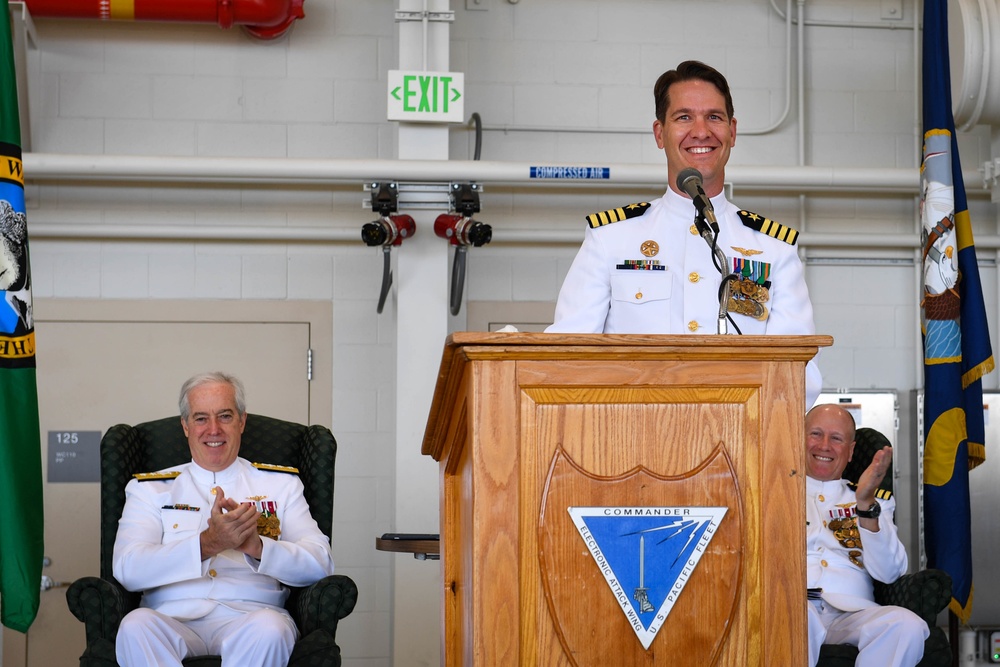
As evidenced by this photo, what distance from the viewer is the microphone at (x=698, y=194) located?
2104 millimetres

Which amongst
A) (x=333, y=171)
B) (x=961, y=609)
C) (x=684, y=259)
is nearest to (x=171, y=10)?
(x=333, y=171)

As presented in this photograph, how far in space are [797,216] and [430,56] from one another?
1.79m

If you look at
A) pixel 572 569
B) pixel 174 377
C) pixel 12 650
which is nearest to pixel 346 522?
pixel 174 377

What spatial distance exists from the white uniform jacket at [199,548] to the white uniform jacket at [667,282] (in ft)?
4.70

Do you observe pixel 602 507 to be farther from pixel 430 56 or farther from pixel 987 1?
pixel 987 1

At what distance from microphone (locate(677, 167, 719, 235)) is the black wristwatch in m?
2.03

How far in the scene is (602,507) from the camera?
170 centimetres

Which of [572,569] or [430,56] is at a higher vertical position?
[430,56]

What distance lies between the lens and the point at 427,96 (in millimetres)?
4871

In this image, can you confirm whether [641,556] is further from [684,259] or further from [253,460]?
[253,460]

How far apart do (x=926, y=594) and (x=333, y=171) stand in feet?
8.77

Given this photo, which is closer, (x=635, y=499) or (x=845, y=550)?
(x=635, y=499)

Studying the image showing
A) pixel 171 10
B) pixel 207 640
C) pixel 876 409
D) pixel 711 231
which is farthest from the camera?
pixel 876 409

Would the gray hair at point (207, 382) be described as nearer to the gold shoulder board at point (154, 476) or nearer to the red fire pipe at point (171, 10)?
the gold shoulder board at point (154, 476)
